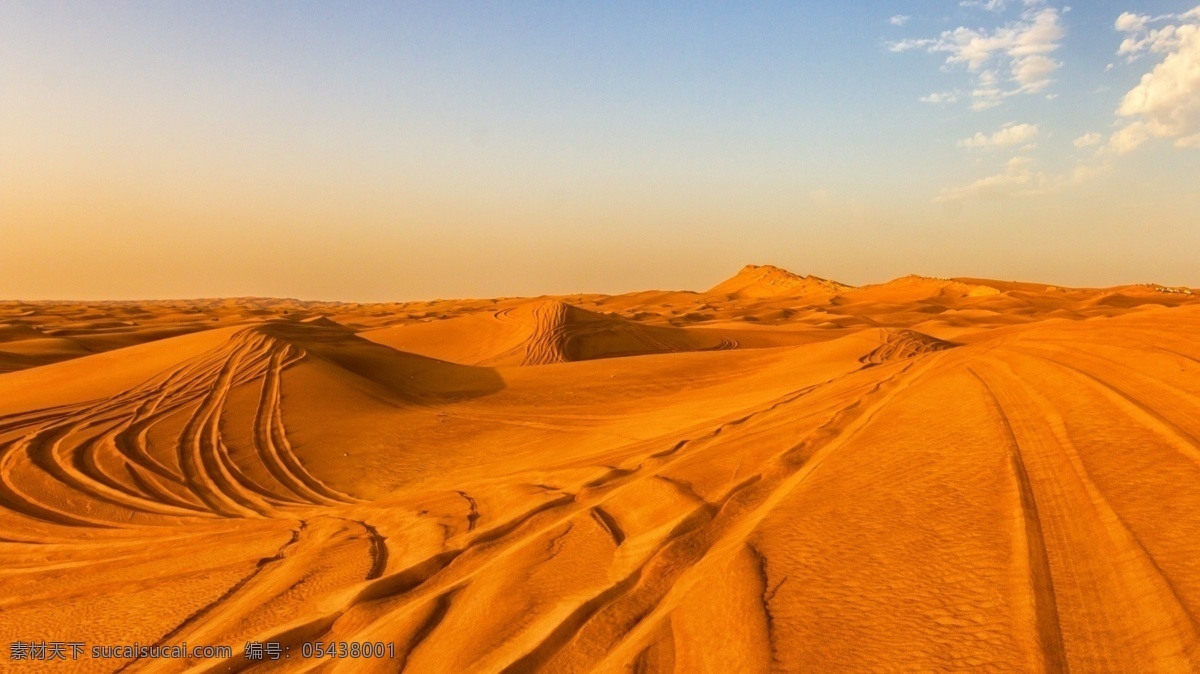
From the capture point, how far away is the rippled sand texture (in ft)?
11.3

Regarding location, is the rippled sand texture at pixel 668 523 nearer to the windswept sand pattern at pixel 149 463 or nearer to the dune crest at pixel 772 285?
the windswept sand pattern at pixel 149 463

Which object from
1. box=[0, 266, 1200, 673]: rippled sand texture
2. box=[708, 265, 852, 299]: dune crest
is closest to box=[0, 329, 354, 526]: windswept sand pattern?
box=[0, 266, 1200, 673]: rippled sand texture

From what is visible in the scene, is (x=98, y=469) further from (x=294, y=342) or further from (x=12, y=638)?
(x=294, y=342)

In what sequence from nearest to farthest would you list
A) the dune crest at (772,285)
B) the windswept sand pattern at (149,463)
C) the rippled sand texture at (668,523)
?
the rippled sand texture at (668,523)
the windswept sand pattern at (149,463)
the dune crest at (772,285)

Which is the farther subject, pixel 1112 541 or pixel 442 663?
pixel 1112 541

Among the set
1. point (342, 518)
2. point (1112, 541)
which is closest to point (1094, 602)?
point (1112, 541)

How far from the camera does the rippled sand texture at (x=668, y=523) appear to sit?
3443 mm

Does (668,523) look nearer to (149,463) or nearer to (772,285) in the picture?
(149,463)

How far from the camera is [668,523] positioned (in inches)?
198

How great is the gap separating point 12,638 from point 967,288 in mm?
70772

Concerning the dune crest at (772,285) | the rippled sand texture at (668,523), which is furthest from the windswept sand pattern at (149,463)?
the dune crest at (772,285)

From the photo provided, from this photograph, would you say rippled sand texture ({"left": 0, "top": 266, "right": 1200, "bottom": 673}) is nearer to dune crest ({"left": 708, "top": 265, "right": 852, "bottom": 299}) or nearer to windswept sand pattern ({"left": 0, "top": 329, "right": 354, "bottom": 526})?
windswept sand pattern ({"left": 0, "top": 329, "right": 354, "bottom": 526})

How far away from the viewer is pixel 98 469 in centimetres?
983

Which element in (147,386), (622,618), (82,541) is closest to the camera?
(622,618)
